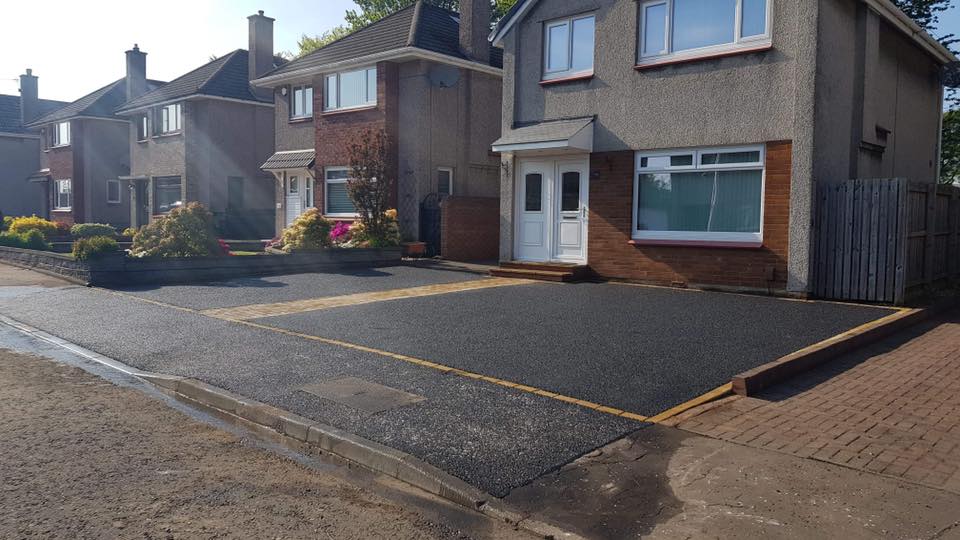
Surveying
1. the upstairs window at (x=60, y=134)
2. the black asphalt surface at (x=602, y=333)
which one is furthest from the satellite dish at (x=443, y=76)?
the upstairs window at (x=60, y=134)

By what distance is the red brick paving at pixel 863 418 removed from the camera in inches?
200

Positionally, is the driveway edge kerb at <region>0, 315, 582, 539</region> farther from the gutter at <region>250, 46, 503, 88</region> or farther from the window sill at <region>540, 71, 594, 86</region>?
the gutter at <region>250, 46, 503, 88</region>

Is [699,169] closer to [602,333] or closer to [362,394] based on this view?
[602,333]

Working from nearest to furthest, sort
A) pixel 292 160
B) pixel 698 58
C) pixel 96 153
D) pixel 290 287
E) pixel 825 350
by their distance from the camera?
pixel 825 350 < pixel 698 58 < pixel 290 287 < pixel 292 160 < pixel 96 153

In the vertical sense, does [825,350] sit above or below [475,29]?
below

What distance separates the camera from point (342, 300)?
490 inches

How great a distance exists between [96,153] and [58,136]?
141 inches

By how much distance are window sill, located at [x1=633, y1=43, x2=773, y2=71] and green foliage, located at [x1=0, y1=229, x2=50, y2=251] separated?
54.4ft

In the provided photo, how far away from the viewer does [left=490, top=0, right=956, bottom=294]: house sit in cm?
1259

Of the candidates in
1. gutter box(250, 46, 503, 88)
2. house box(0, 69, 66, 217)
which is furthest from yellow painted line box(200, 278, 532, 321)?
house box(0, 69, 66, 217)

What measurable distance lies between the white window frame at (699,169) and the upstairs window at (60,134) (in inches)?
1384

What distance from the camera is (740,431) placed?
5.65m

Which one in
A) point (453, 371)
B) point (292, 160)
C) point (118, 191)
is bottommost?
point (453, 371)

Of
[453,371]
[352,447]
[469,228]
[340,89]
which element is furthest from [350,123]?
[352,447]
